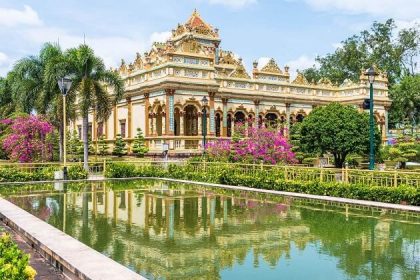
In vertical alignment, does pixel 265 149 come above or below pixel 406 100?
below

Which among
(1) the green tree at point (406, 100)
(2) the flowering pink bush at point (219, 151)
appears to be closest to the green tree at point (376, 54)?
(1) the green tree at point (406, 100)

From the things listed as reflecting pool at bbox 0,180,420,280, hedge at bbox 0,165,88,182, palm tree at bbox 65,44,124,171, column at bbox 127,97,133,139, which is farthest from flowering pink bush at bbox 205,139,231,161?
column at bbox 127,97,133,139

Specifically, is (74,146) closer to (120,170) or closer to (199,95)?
(199,95)

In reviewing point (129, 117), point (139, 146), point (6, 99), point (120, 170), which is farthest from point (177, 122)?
point (6, 99)

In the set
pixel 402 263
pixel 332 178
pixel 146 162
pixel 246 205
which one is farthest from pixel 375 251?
pixel 146 162

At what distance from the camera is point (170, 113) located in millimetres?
33812

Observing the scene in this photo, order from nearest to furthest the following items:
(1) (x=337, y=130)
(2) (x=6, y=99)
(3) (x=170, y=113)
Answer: (1) (x=337, y=130)
(3) (x=170, y=113)
(2) (x=6, y=99)

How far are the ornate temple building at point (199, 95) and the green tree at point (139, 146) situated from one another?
0.51m

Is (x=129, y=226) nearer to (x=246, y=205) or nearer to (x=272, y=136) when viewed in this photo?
(x=246, y=205)

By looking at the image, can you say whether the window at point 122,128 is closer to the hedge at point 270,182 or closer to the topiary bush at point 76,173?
the hedge at point 270,182

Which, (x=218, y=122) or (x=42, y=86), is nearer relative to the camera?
(x=42, y=86)

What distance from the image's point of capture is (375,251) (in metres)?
9.71

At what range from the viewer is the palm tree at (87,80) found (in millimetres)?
28844

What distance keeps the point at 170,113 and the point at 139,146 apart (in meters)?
3.65
